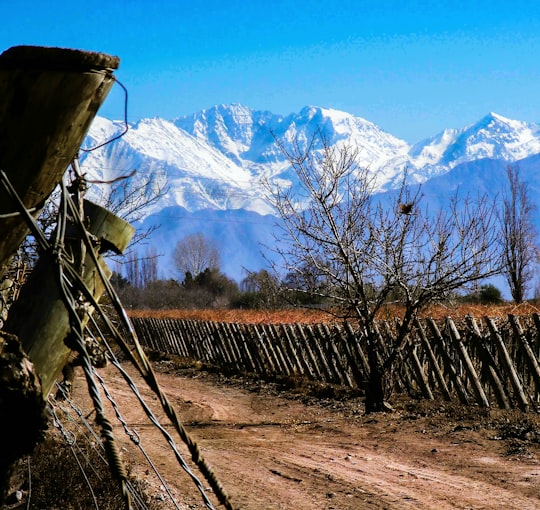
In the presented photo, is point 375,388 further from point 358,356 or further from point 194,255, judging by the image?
point 194,255

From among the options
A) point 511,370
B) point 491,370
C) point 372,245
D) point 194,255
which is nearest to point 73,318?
point 511,370

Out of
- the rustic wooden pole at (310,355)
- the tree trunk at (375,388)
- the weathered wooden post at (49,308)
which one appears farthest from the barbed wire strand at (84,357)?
the rustic wooden pole at (310,355)

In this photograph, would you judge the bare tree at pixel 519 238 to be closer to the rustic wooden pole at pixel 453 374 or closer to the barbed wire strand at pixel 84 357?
the rustic wooden pole at pixel 453 374

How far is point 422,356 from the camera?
1257 cm

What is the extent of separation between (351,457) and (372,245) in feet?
12.2

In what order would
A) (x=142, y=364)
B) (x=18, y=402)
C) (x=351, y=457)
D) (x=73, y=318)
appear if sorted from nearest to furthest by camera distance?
→ (x=73, y=318) → (x=142, y=364) → (x=18, y=402) → (x=351, y=457)

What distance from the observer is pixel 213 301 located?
5341 centimetres

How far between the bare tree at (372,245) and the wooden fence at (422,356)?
2.67ft

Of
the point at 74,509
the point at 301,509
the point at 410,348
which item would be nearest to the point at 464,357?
the point at 410,348

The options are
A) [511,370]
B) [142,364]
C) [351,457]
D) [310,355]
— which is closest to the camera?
[142,364]

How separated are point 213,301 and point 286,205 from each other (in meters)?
42.2

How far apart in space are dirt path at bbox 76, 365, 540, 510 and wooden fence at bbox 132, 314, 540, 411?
60 centimetres

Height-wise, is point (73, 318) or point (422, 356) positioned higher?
point (73, 318)

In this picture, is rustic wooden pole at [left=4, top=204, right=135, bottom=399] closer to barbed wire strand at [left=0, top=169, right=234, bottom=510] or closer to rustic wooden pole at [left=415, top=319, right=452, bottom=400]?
barbed wire strand at [left=0, top=169, right=234, bottom=510]
